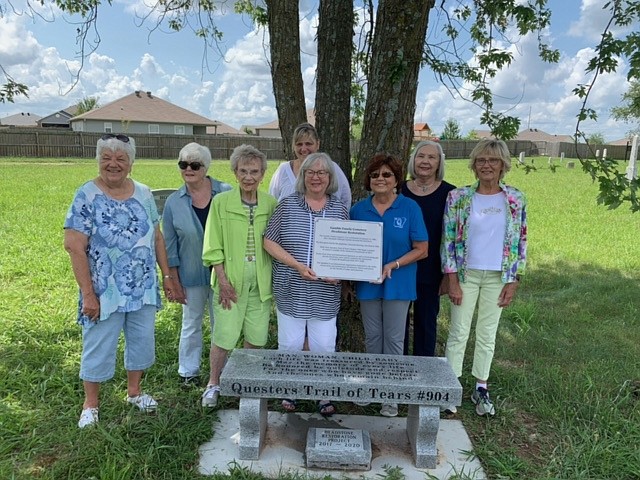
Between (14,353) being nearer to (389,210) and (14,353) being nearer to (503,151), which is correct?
(389,210)

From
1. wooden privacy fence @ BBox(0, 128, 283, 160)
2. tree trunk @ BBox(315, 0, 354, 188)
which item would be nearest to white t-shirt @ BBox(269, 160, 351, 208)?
tree trunk @ BBox(315, 0, 354, 188)

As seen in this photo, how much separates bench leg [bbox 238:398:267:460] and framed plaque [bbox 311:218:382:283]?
92 centimetres

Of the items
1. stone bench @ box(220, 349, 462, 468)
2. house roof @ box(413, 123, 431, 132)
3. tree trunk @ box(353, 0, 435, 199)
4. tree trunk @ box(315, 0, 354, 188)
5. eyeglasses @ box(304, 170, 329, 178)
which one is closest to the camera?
stone bench @ box(220, 349, 462, 468)

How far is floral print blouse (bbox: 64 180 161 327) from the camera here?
3172 mm

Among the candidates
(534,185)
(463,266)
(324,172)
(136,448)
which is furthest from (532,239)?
(534,185)

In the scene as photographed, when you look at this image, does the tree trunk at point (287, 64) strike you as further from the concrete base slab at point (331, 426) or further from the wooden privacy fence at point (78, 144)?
the wooden privacy fence at point (78, 144)

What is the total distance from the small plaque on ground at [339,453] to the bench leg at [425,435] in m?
0.31

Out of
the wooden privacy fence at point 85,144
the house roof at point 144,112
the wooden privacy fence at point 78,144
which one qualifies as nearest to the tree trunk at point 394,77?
the wooden privacy fence at point 85,144

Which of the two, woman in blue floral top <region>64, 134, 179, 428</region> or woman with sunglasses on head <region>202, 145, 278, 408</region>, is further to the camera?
woman with sunglasses on head <region>202, 145, 278, 408</region>

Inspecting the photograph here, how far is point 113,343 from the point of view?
3.46 meters

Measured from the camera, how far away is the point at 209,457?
10.6ft

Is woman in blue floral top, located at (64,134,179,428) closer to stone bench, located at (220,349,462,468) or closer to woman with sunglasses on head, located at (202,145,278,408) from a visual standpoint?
woman with sunglasses on head, located at (202,145,278,408)

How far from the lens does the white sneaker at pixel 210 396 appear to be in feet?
12.3

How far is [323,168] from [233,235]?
29.7 inches
